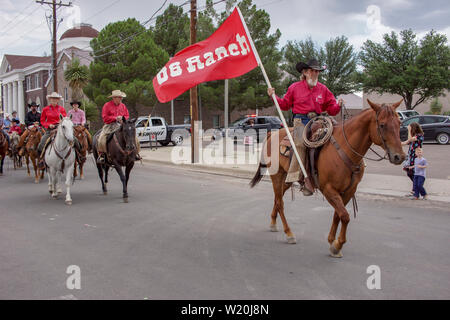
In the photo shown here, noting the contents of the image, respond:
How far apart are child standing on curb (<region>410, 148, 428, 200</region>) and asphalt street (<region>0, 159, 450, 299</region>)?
17.8 inches

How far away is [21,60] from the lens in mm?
64250

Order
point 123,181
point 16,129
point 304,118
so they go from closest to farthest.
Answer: point 304,118 → point 123,181 → point 16,129

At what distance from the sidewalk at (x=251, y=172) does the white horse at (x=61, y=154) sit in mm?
6366

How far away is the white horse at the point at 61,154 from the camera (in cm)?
960

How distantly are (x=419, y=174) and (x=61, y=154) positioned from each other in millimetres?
8686

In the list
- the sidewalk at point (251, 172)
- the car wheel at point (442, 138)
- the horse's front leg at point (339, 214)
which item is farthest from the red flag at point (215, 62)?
the car wheel at point (442, 138)

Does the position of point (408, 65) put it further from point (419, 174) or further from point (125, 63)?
point (419, 174)

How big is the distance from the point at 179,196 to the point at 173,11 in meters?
44.4

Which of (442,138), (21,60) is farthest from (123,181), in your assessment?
(21,60)

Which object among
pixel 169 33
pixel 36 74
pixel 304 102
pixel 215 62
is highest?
pixel 169 33

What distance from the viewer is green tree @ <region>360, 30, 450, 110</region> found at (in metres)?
36.2

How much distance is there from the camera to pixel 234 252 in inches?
228

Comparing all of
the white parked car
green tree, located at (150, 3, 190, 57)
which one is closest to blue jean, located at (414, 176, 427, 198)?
the white parked car
